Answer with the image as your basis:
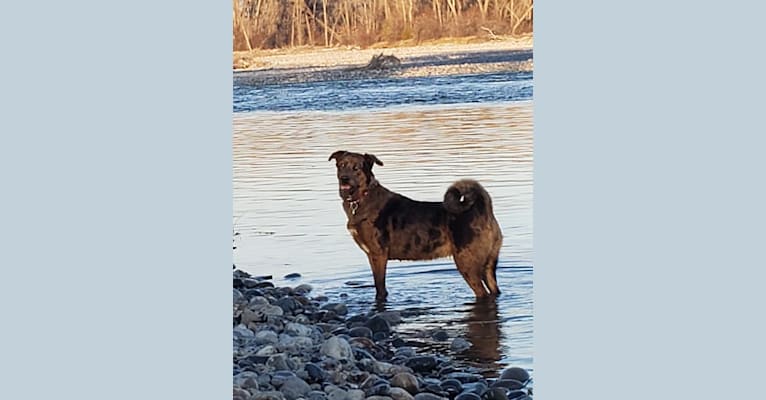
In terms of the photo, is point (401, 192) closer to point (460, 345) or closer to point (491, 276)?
point (491, 276)

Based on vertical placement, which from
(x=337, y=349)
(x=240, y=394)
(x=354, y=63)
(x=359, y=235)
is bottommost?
(x=240, y=394)

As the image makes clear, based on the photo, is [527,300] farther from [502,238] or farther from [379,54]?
[379,54]

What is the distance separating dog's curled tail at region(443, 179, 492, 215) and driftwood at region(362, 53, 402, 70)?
855mm

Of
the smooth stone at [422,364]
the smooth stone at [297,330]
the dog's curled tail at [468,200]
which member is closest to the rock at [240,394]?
the smooth stone at [297,330]

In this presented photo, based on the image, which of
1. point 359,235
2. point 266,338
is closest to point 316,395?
point 266,338

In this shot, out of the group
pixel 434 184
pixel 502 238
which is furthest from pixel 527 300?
pixel 434 184

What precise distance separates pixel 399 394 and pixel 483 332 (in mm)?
592

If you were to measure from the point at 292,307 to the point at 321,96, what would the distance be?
121 centimetres

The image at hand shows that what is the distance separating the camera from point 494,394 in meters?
7.08

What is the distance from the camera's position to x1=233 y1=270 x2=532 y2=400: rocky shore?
280 inches

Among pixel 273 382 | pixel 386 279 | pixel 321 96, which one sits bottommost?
pixel 273 382

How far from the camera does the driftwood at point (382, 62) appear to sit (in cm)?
770

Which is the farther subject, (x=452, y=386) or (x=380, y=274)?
(x=380, y=274)

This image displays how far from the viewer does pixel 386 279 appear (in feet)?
24.4
